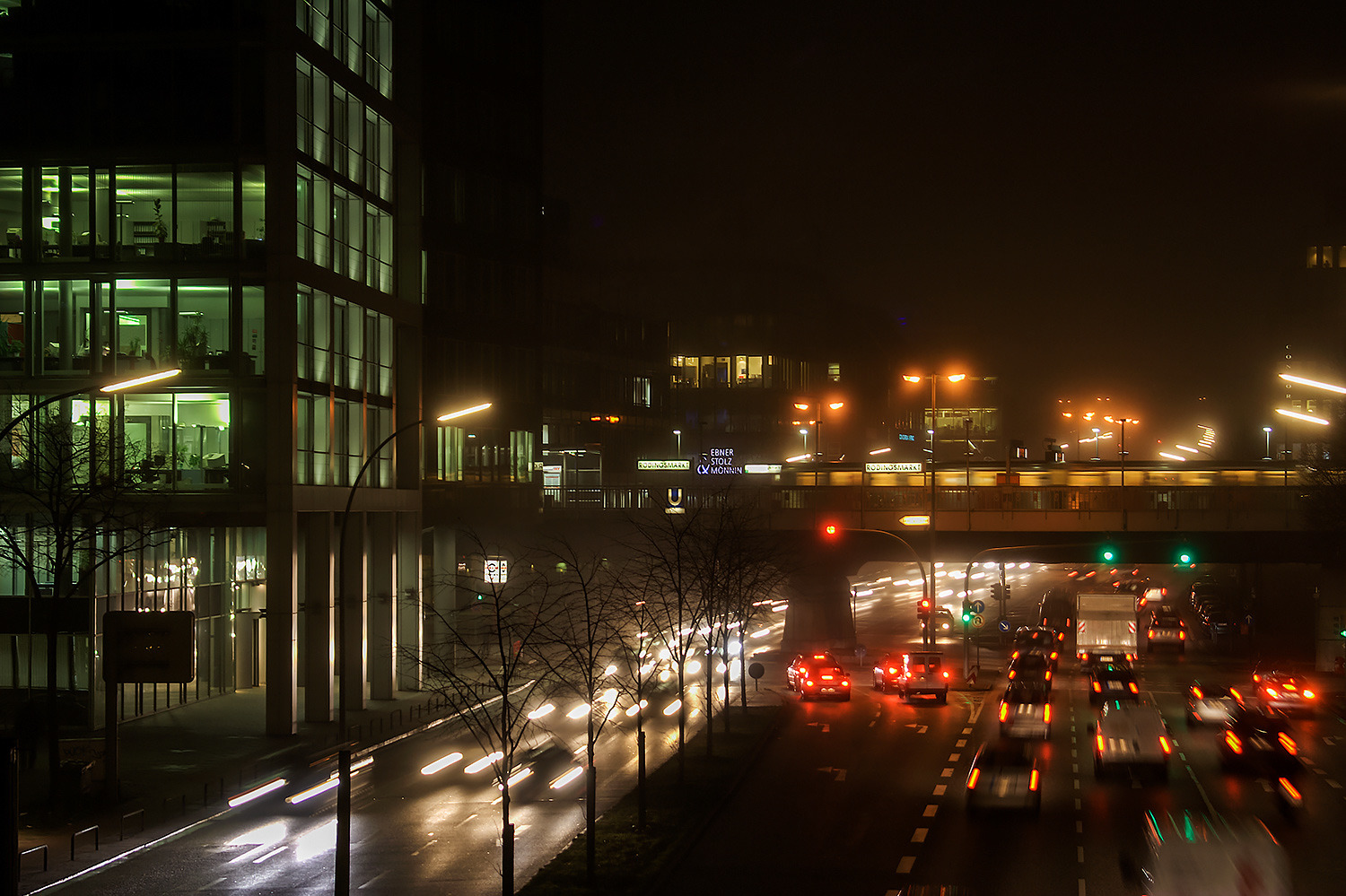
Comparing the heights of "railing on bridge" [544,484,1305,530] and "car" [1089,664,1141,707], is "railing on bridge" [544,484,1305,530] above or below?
above

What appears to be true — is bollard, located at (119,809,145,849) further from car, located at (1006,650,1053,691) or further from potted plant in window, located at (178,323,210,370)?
car, located at (1006,650,1053,691)

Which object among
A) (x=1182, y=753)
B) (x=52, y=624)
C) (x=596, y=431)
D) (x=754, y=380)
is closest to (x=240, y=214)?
(x=52, y=624)

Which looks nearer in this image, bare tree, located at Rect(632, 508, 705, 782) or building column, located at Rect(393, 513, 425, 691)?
bare tree, located at Rect(632, 508, 705, 782)

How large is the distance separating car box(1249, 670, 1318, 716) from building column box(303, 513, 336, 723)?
3150 cm

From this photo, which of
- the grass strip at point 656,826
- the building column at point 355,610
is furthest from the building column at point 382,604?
the grass strip at point 656,826

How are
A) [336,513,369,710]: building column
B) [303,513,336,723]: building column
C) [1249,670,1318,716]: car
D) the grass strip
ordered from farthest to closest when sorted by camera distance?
[336,513,369,710]: building column < [1249,670,1318,716]: car < [303,513,336,723]: building column < the grass strip

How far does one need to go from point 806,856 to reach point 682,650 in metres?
9.88

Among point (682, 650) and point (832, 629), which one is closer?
point (682, 650)

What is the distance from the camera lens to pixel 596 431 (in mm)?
101375

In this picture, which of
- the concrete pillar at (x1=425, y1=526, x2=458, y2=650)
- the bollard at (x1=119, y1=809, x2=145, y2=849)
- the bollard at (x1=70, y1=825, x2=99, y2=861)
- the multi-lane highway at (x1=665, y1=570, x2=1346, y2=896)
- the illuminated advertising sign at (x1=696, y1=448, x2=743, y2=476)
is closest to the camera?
the multi-lane highway at (x1=665, y1=570, x2=1346, y2=896)

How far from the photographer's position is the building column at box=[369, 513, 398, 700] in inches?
1794

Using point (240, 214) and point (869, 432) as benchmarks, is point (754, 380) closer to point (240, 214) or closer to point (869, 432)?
point (869, 432)

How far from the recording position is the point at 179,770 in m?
32.7

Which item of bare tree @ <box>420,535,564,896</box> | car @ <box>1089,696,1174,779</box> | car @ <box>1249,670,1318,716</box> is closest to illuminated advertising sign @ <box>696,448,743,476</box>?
bare tree @ <box>420,535,564,896</box>
